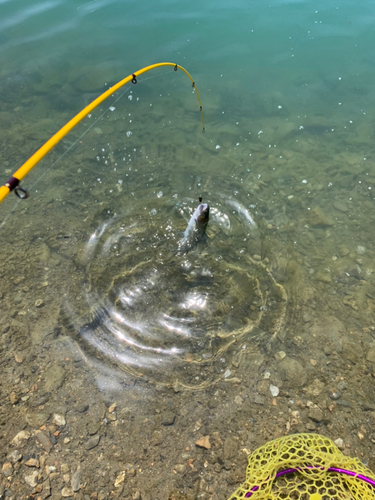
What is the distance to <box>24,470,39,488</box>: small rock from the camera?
2.85 metres

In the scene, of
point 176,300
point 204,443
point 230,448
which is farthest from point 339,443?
point 176,300

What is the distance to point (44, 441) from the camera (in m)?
3.08

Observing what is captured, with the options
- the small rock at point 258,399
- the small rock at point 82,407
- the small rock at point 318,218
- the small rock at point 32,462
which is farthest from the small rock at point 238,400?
the small rock at point 318,218

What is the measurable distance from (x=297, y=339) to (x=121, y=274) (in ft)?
A: 7.83

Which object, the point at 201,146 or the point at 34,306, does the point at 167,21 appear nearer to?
the point at 201,146

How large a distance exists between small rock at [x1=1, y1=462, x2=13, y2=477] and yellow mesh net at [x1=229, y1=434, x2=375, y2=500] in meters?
1.98

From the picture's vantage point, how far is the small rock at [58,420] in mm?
3188

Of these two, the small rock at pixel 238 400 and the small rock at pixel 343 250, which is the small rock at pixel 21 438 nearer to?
the small rock at pixel 238 400

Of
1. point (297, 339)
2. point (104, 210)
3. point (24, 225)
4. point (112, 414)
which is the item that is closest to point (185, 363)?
point (112, 414)

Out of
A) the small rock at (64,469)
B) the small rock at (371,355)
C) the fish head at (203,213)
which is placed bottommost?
the small rock at (371,355)

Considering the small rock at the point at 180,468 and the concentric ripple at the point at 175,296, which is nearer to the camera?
the small rock at the point at 180,468

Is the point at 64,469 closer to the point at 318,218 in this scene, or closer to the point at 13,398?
the point at 13,398

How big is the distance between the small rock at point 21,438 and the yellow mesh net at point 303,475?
1977 mm

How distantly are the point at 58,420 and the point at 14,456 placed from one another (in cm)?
44
